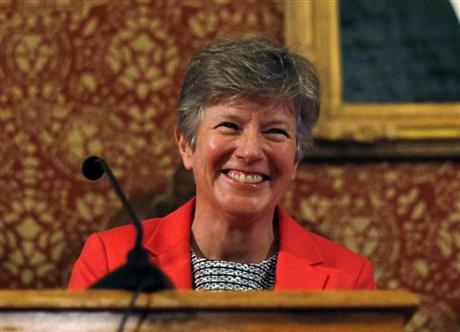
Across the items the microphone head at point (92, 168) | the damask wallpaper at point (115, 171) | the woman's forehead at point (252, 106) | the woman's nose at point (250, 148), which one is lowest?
the damask wallpaper at point (115, 171)

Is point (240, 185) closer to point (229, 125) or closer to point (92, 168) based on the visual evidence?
point (229, 125)

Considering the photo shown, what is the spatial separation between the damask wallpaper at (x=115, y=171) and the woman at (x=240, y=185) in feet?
2.08

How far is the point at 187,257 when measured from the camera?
1.72 meters

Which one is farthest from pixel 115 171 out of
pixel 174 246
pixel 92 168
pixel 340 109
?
pixel 92 168

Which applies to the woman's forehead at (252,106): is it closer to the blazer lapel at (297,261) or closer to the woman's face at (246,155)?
the woman's face at (246,155)

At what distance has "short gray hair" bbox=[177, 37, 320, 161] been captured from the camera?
1714 mm

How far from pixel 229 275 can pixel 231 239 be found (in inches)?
3.1

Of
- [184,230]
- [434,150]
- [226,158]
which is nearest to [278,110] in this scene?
[226,158]

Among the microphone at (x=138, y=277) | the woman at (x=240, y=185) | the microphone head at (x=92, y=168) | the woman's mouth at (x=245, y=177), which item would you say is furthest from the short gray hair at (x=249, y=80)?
the microphone at (x=138, y=277)

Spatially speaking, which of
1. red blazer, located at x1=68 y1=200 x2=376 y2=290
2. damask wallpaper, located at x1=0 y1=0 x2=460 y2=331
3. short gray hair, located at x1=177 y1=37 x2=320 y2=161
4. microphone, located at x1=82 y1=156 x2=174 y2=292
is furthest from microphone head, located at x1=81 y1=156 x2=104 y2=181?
damask wallpaper, located at x1=0 y1=0 x2=460 y2=331

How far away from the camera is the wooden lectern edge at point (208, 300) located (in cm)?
109

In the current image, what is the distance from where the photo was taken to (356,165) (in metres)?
Answer: 2.47

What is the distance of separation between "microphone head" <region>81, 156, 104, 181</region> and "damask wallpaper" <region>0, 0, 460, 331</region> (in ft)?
3.53

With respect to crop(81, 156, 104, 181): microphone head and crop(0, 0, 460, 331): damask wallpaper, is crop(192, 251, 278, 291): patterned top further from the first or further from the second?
crop(0, 0, 460, 331): damask wallpaper
